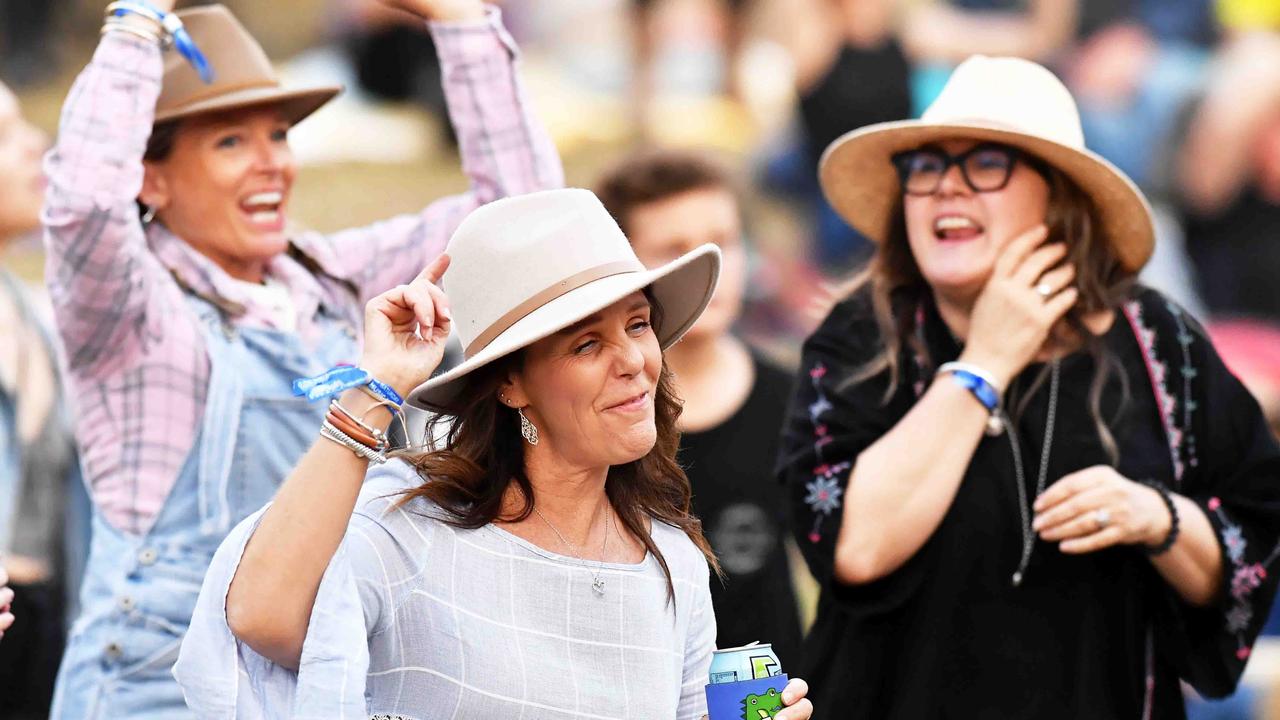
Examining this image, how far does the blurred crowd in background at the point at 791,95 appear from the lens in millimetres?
8023

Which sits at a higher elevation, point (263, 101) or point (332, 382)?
point (263, 101)

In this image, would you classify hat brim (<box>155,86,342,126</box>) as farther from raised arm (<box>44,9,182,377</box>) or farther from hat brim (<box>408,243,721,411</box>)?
hat brim (<box>408,243,721,411</box>)

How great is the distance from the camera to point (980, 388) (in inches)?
145

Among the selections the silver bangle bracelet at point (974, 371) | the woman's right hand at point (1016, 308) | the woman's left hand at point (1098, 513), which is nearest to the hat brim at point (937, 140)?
the woman's right hand at point (1016, 308)

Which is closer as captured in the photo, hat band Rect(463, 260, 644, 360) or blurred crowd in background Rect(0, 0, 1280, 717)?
hat band Rect(463, 260, 644, 360)

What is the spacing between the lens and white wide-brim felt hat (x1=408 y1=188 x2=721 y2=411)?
285 cm

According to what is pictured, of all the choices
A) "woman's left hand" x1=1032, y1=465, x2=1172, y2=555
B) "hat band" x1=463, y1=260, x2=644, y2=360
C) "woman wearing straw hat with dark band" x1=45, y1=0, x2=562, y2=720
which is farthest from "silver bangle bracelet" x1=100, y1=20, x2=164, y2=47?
"woman's left hand" x1=1032, y1=465, x2=1172, y2=555

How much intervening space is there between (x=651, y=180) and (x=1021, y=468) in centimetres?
166

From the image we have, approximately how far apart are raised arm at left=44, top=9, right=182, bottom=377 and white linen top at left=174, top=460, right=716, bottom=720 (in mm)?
991

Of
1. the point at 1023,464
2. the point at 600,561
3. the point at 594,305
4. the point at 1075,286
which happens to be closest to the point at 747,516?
the point at 1023,464

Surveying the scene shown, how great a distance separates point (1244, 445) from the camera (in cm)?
377

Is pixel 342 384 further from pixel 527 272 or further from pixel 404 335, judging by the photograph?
pixel 527 272

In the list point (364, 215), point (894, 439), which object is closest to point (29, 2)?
point (364, 215)

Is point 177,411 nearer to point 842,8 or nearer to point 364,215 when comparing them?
point 364,215
